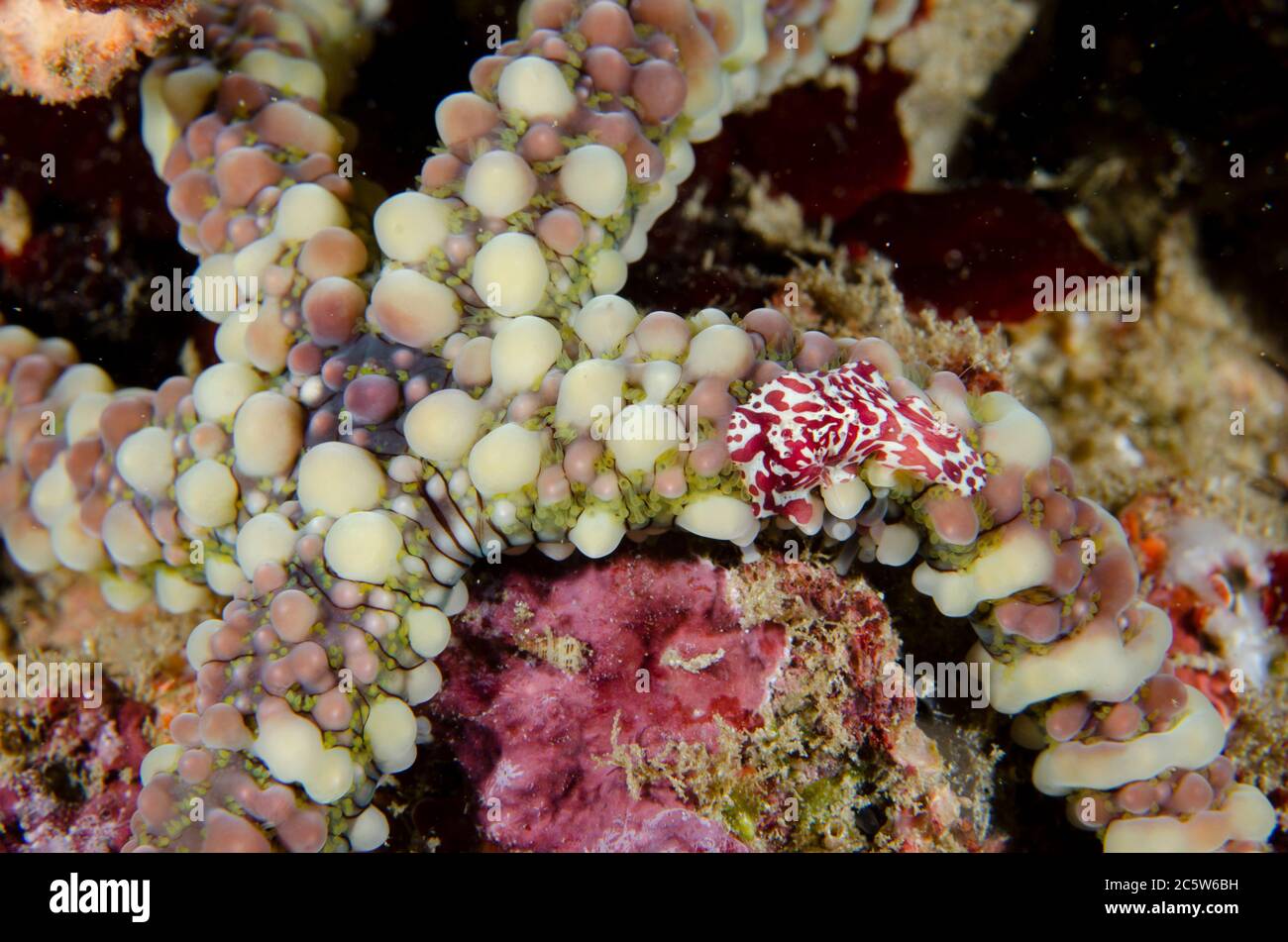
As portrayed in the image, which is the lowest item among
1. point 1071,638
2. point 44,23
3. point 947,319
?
point 1071,638

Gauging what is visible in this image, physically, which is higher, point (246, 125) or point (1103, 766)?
point (246, 125)

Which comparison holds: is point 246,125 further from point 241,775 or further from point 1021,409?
point 1021,409

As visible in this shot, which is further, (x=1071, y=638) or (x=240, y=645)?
(x=1071, y=638)

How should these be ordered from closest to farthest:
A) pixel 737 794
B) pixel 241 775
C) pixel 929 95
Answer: pixel 241 775 < pixel 737 794 < pixel 929 95
